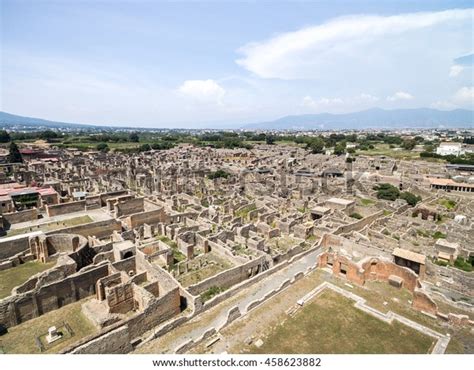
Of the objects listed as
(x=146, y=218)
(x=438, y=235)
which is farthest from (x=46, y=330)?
(x=438, y=235)

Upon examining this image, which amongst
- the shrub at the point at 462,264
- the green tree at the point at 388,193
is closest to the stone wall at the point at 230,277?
the shrub at the point at 462,264

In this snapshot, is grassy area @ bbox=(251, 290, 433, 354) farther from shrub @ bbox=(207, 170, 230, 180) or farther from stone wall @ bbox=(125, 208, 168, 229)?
shrub @ bbox=(207, 170, 230, 180)

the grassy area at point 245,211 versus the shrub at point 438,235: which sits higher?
the grassy area at point 245,211

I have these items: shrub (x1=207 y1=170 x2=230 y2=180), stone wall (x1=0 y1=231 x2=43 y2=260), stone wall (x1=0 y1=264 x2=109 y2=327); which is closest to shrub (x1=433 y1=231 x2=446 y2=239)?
stone wall (x1=0 y1=264 x2=109 y2=327)

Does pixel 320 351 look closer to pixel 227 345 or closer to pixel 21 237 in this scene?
pixel 227 345

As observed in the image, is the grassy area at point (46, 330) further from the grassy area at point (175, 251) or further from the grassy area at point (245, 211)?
the grassy area at point (245, 211)

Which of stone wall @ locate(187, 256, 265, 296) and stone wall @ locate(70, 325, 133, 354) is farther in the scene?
stone wall @ locate(187, 256, 265, 296)
